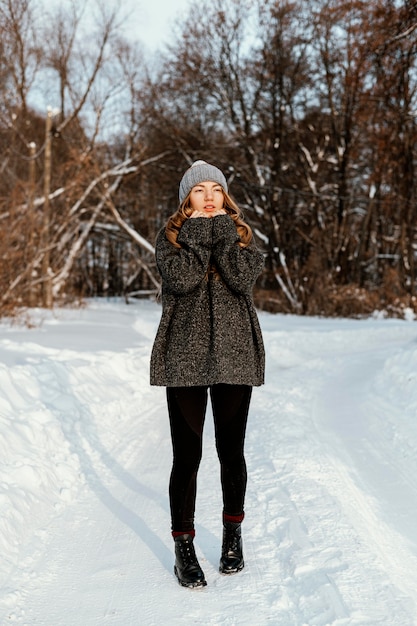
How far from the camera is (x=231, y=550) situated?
2791mm

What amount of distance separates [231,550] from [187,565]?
Result: 0.78 ft

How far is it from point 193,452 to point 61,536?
992 mm

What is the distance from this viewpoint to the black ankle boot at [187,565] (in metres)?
2.62

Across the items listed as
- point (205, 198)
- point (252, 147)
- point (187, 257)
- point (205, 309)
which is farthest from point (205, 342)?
point (252, 147)

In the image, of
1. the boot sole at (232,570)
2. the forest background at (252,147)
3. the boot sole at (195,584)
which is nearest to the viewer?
the boot sole at (195,584)

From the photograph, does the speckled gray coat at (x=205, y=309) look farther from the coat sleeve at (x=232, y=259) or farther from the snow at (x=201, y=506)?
the snow at (x=201, y=506)

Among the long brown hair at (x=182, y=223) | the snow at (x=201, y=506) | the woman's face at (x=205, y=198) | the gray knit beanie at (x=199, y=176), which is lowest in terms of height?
the snow at (x=201, y=506)

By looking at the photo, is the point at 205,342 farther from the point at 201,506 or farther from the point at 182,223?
the point at 201,506

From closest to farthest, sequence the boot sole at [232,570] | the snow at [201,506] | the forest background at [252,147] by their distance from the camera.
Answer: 1. the snow at [201,506]
2. the boot sole at [232,570]
3. the forest background at [252,147]

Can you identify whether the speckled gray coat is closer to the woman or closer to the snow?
the woman

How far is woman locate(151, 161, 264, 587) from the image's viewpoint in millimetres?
2672

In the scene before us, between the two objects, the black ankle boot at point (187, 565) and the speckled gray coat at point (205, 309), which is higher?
the speckled gray coat at point (205, 309)

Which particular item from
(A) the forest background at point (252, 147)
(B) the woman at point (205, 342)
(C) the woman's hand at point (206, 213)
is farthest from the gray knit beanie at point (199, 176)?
(A) the forest background at point (252, 147)

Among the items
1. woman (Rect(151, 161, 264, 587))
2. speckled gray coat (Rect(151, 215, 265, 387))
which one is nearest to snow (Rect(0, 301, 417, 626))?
woman (Rect(151, 161, 264, 587))
